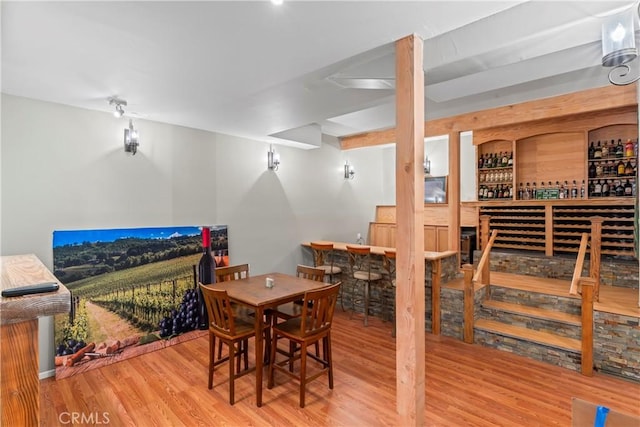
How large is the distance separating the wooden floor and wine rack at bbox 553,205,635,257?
8.32ft

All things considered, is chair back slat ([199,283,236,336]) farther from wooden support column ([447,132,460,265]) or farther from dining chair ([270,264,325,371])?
wooden support column ([447,132,460,265])

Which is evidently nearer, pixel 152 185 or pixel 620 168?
pixel 152 185

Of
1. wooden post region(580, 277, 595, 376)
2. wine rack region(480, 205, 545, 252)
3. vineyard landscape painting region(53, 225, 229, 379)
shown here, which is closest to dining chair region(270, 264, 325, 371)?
vineyard landscape painting region(53, 225, 229, 379)

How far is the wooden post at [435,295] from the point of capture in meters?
4.17

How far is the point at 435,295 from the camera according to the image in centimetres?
420

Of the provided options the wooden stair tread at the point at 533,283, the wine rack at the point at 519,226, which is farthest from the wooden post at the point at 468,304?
the wine rack at the point at 519,226

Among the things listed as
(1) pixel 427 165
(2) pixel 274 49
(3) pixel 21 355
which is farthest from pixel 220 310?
(1) pixel 427 165

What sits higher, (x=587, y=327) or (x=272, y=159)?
(x=272, y=159)

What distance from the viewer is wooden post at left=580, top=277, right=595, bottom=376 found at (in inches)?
124

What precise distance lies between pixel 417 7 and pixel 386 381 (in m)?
2.97

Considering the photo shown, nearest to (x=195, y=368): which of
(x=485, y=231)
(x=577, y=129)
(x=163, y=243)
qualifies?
(x=163, y=243)

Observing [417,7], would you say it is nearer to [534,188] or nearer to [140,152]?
[140,152]

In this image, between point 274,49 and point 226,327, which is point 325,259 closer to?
point 226,327

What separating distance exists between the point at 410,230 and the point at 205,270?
3.16m
